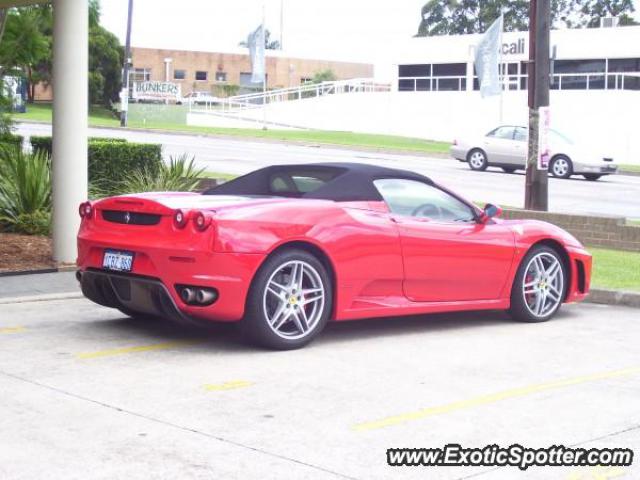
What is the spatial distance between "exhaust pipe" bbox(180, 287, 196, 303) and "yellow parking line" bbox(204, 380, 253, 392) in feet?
3.22

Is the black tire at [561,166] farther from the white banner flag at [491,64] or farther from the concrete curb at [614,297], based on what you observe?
the concrete curb at [614,297]

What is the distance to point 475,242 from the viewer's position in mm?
9336

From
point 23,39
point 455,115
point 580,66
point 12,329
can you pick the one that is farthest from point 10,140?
point 580,66

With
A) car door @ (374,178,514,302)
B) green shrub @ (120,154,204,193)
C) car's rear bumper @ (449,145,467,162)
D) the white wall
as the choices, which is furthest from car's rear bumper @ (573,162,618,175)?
car door @ (374,178,514,302)

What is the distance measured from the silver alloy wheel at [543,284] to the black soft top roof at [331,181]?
1270mm

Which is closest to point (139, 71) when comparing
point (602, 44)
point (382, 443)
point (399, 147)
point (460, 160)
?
point (602, 44)

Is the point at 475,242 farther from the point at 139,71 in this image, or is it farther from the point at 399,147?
the point at 139,71

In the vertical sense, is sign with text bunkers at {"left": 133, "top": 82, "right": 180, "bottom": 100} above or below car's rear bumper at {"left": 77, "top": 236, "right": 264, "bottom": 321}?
above

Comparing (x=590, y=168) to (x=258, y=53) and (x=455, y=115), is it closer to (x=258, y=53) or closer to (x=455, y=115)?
(x=455, y=115)

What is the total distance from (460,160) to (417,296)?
2530cm

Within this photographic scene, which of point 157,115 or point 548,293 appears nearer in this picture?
point 548,293

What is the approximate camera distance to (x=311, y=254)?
8.33 m

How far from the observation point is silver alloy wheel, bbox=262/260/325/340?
26.7 ft

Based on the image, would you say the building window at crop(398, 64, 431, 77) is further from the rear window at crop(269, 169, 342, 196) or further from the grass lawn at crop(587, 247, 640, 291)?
the rear window at crop(269, 169, 342, 196)
